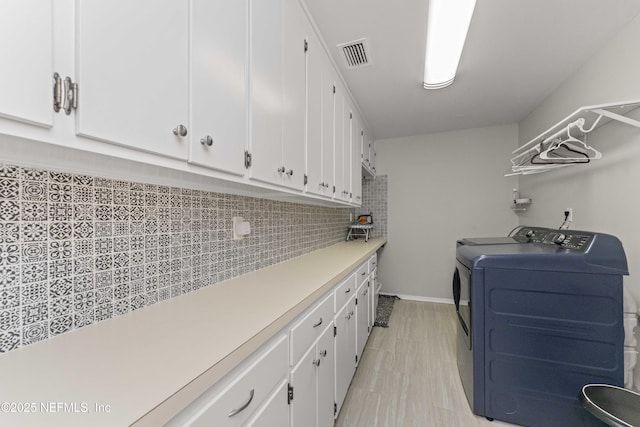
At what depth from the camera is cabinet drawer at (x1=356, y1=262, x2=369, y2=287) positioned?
2.10 meters

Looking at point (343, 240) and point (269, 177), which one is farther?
point (343, 240)

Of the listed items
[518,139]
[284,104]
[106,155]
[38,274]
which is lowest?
[38,274]

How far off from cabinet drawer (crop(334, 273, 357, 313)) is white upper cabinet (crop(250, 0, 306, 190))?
2.08 feet

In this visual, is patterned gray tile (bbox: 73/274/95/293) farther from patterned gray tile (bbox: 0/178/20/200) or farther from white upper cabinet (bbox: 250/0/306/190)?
white upper cabinet (bbox: 250/0/306/190)

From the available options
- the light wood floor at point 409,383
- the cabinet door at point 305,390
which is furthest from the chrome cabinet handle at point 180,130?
the light wood floor at point 409,383

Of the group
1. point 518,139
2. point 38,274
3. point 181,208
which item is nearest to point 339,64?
point 181,208

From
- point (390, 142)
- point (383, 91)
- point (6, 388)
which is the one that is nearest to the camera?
point (6, 388)

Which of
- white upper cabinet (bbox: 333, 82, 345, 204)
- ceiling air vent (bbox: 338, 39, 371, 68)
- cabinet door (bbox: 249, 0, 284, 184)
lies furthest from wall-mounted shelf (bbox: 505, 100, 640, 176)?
cabinet door (bbox: 249, 0, 284, 184)

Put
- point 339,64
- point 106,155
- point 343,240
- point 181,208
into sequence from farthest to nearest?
point 343,240
point 339,64
point 181,208
point 106,155

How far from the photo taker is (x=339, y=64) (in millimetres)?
2092

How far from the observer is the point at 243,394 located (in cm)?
68

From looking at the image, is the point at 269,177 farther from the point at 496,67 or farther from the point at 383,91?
the point at 496,67

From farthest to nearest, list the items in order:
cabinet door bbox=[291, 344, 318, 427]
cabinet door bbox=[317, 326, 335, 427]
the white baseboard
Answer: the white baseboard
cabinet door bbox=[317, 326, 335, 427]
cabinet door bbox=[291, 344, 318, 427]

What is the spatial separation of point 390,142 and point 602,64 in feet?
7.69
